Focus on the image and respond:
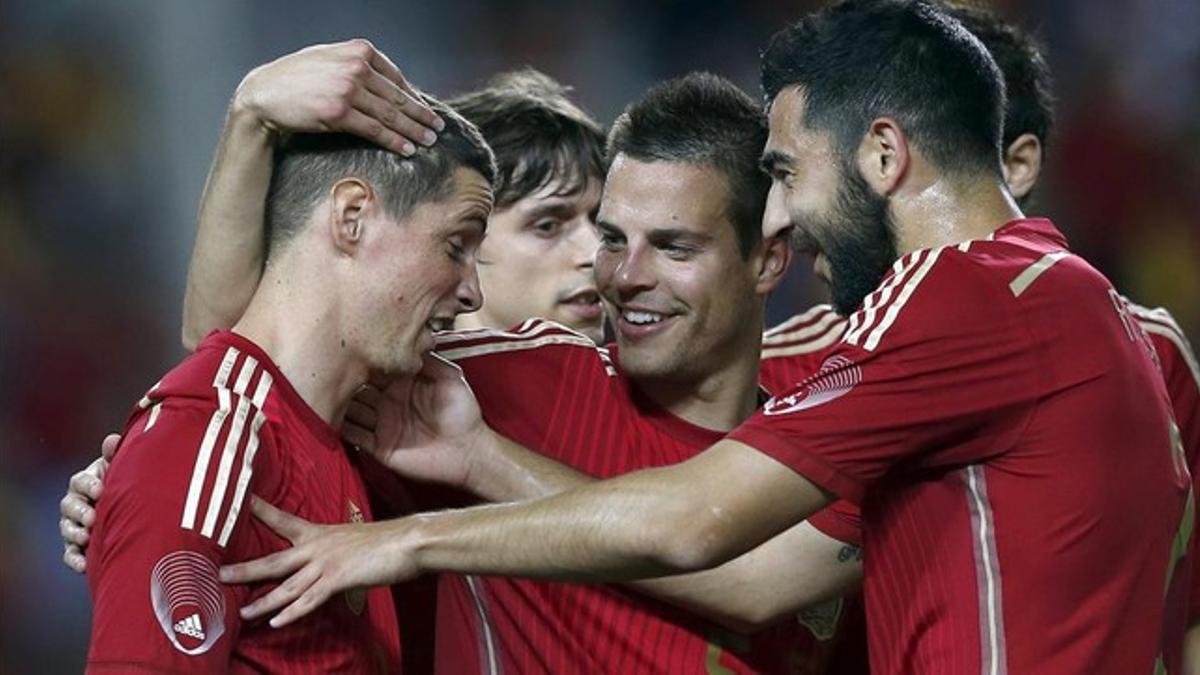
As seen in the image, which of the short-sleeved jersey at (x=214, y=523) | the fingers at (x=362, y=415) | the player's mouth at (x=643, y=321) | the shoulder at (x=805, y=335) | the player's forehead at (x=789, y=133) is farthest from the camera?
the shoulder at (x=805, y=335)

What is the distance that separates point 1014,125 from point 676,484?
178 cm

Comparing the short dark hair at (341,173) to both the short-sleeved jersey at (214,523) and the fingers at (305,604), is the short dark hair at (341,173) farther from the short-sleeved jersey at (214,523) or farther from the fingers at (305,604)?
the fingers at (305,604)

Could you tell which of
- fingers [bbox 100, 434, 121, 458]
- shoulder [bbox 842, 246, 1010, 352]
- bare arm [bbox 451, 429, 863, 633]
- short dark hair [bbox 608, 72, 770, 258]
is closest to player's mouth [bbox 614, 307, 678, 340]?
short dark hair [bbox 608, 72, 770, 258]

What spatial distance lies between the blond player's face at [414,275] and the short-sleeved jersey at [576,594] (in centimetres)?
45

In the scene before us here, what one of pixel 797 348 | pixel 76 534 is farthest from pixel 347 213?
pixel 797 348

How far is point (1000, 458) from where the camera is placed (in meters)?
2.73

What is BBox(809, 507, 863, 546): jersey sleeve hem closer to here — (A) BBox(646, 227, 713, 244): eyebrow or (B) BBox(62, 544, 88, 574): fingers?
(A) BBox(646, 227, 713, 244): eyebrow

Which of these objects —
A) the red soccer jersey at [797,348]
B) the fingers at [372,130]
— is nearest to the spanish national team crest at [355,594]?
the fingers at [372,130]

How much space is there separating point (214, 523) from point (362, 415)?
0.67 metres

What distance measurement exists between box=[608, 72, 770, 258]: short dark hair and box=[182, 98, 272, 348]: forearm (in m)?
0.94

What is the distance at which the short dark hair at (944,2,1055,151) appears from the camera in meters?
4.14

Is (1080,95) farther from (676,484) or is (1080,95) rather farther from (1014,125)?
(676,484)

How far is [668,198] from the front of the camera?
355 centimetres

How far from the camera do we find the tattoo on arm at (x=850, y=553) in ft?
10.7
